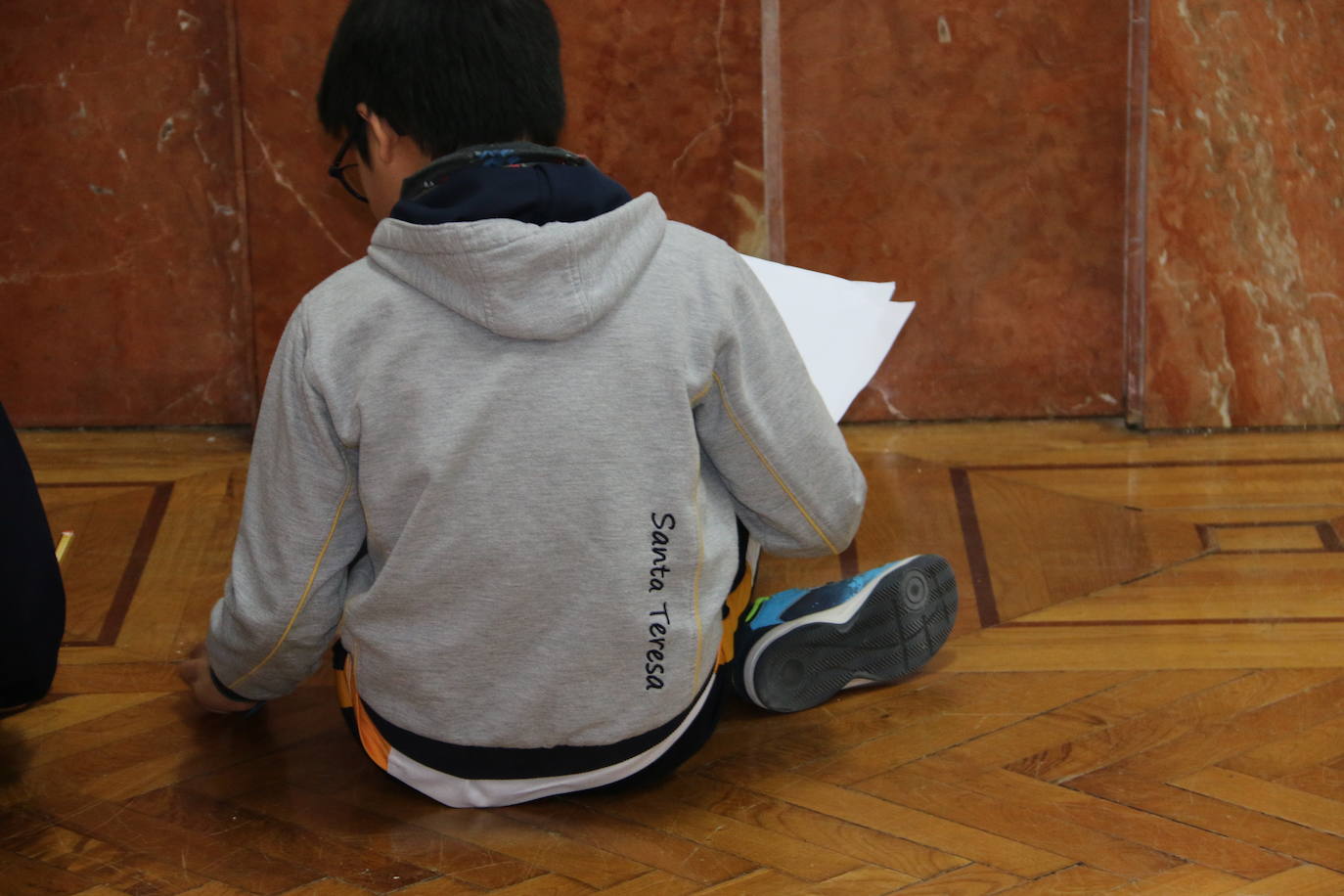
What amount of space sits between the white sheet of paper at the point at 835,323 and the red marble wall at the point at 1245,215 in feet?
2.25

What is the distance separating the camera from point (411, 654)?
1036 millimetres

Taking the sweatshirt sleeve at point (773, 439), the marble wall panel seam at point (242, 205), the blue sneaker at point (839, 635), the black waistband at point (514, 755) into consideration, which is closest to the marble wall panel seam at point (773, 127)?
the marble wall panel seam at point (242, 205)

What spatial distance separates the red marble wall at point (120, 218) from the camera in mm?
1967

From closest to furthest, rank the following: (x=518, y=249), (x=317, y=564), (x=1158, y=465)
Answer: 1. (x=518, y=249)
2. (x=317, y=564)
3. (x=1158, y=465)

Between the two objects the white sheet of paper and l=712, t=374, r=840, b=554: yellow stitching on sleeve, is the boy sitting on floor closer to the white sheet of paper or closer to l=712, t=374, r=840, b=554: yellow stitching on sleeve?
l=712, t=374, r=840, b=554: yellow stitching on sleeve

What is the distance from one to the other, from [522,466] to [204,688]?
16.8 inches

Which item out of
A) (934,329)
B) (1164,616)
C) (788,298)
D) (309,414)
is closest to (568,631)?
(309,414)

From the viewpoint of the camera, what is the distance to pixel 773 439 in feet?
3.49

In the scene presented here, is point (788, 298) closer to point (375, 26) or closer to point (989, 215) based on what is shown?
point (375, 26)

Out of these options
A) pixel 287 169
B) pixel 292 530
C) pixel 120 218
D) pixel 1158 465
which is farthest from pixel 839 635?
pixel 120 218

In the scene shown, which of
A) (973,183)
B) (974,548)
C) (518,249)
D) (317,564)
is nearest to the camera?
(518,249)

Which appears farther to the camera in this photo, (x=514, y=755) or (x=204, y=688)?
(x=204, y=688)

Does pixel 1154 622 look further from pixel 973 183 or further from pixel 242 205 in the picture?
pixel 242 205

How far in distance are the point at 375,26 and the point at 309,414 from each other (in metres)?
0.25
